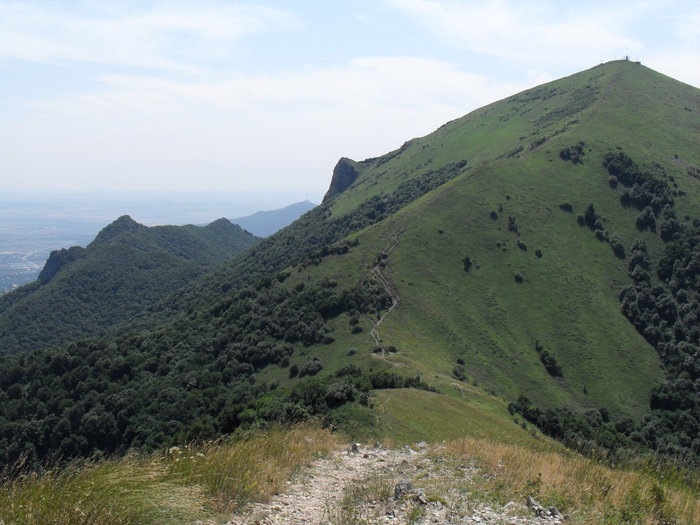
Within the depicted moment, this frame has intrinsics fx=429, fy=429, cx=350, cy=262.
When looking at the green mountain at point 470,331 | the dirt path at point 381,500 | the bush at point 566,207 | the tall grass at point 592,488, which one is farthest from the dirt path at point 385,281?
the tall grass at point 592,488

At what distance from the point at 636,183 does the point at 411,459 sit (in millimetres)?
103899

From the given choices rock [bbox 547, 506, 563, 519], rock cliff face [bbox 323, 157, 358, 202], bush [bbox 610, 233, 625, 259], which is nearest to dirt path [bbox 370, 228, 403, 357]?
bush [bbox 610, 233, 625, 259]

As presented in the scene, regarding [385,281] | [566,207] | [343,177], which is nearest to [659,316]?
[566,207]

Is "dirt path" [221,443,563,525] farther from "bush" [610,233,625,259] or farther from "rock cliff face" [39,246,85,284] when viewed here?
"rock cliff face" [39,246,85,284]

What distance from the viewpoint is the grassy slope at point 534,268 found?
59281 millimetres

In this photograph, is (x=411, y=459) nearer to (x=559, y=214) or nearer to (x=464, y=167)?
(x=559, y=214)

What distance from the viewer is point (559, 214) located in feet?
291

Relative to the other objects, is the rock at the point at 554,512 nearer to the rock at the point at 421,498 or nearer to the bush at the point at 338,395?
the rock at the point at 421,498

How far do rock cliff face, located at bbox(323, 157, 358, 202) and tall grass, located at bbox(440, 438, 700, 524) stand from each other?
183 m

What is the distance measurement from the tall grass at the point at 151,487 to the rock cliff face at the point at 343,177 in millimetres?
183522

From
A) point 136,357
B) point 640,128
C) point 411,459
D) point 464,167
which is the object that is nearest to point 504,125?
point 464,167

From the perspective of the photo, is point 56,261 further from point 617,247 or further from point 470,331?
point 617,247

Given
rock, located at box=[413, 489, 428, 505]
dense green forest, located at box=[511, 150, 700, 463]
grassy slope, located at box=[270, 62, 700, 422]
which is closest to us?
rock, located at box=[413, 489, 428, 505]

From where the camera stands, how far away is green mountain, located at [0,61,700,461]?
154 ft
